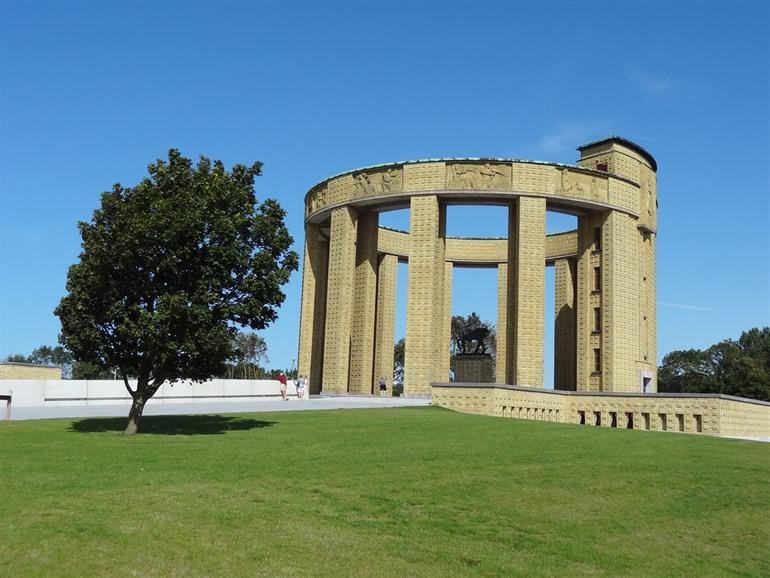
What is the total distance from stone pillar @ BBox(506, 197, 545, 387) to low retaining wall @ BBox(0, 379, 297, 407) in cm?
1224

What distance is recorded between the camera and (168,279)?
742 inches

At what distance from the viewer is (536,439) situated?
1809 centimetres

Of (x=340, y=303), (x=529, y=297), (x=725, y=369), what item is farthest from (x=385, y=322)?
(x=725, y=369)

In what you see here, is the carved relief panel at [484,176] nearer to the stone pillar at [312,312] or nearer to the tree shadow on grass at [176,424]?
the stone pillar at [312,312]

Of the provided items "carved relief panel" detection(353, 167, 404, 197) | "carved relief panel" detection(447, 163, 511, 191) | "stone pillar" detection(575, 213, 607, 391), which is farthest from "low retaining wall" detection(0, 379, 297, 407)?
"stone pillar" detection(575, 213, 607, 391)

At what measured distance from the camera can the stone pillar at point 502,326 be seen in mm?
44484

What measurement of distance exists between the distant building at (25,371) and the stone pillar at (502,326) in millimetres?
26002

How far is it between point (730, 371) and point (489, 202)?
179 feet

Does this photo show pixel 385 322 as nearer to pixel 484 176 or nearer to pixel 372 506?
pixel 484 176

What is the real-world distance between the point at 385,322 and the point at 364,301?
4.43 metres

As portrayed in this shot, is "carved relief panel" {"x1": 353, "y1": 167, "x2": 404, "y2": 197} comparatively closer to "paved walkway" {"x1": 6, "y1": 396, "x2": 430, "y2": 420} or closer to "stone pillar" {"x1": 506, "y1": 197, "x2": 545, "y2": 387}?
"stone pillar" {"x1": 506, "y1": 197, "x2": 545, "y2": 387}

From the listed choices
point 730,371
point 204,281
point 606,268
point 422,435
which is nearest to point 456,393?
point 422,435

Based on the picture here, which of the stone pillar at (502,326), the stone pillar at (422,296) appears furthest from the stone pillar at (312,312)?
the stone pillar at (502,326)

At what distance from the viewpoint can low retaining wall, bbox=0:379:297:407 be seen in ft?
87.8
